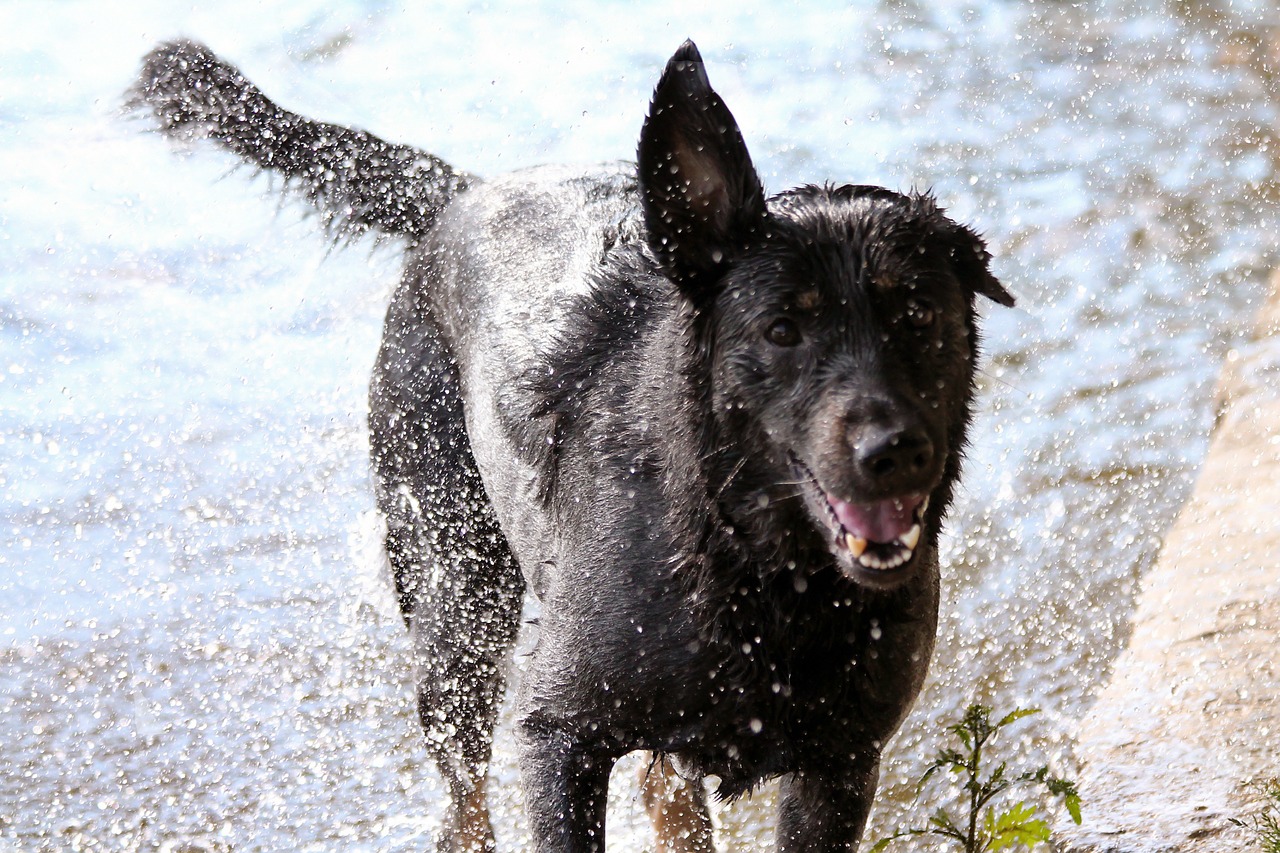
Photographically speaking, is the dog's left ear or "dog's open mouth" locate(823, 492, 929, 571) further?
the dog's left ear

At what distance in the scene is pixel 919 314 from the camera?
2.79 meters

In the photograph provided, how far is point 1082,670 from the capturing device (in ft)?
15.7

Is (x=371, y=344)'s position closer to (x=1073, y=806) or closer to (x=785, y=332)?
(x=785, y=332)

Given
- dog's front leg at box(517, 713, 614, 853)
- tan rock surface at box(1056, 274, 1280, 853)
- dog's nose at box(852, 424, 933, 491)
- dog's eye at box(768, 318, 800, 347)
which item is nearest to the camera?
dog's nose at box(852, 424, 933, 491)

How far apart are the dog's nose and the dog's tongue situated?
113mm

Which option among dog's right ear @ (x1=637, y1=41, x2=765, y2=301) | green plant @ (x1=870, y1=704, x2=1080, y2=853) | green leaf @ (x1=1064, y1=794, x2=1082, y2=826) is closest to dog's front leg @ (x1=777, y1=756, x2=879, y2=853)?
green plant @ (x1=870, y1=704, x2=1080, y2=853)

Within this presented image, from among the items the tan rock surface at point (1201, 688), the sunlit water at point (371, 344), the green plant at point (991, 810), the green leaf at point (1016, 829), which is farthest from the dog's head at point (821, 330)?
the sunlit water at point (371, 344)

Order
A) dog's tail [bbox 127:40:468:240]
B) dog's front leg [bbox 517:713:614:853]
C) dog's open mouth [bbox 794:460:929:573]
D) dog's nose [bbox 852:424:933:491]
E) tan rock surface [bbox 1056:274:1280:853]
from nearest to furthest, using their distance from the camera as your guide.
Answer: dog's nose [bbox 852:424:933:491] < dog's open mouth [bbox 794:460:929:573] < dog's front leg [bbox 517:713:614:853] < tan rock surface [bbox 1056:274:1280:853] < dog's tail [bbox 127:40:468:240]

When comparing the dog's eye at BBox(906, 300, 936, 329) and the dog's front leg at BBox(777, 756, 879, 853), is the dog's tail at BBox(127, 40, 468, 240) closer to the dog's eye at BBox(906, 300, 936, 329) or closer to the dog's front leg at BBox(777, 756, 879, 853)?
the dog's eye at BBox(906, 300, 936, 329)

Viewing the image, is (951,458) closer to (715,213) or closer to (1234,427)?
(715,213)

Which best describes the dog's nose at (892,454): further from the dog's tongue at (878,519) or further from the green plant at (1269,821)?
the green plant at (1269,821)

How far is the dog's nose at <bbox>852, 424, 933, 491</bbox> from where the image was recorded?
2539 millimetres

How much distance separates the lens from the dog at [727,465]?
8.96 feet

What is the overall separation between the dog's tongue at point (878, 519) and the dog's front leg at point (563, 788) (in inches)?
33.6
